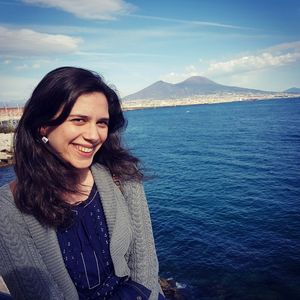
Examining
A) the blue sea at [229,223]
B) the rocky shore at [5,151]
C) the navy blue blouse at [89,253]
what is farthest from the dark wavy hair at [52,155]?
the rocky shore at [5,151]

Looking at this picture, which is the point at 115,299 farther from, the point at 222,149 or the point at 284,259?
the point at 222,149

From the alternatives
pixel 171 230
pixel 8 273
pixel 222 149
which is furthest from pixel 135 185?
pixel 222 149

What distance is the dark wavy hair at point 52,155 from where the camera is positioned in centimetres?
213

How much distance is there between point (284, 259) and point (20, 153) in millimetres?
16034

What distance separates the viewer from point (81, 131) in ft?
7.23

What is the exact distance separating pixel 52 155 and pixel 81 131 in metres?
0.42

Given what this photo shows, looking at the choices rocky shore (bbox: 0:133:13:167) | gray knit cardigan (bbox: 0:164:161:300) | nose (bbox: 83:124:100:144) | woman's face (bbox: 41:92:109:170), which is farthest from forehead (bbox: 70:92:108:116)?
rocky shore (bbox: 0:133:13:167)

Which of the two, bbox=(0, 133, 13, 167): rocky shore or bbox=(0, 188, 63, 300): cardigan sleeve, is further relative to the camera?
bbox=(0, 133, 13, 167): rocky shore

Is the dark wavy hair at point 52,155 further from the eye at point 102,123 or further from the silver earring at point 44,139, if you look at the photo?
the eye at point 102,123

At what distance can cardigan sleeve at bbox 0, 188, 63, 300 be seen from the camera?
6.49ft

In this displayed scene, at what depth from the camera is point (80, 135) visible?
221 centimetres

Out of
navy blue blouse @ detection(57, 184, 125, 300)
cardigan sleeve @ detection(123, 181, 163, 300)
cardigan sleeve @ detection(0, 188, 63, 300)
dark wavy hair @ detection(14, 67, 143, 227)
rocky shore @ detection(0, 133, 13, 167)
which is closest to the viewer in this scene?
cardigan sleeve @ detection(0, 188, 63, 300)

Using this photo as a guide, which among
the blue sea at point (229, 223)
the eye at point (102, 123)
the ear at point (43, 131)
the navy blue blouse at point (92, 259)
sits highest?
the eye at point (102, 123)

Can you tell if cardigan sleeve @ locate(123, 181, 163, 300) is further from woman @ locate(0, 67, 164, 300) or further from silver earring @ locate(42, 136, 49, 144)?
silver earring @ locate(42, 136, 49, 144)
